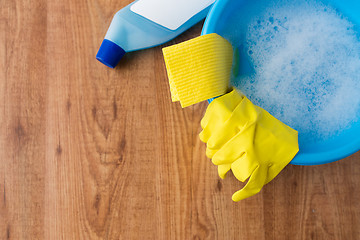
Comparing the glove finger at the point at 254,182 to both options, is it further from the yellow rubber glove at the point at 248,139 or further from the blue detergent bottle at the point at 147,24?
the blue detergent bottle at the point at 147,24

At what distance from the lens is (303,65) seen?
1.80ft

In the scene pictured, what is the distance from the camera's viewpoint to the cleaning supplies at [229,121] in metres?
0.45

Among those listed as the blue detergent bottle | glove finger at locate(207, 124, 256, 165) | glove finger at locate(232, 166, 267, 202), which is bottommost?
glove finger at locate(232, 166, 267, 202)

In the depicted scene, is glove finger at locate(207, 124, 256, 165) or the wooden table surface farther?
the wooden table surface

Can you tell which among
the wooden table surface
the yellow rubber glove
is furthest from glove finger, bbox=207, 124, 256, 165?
the wooden table surface

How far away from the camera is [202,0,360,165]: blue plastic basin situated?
464mm

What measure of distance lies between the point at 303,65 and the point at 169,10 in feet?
0.82

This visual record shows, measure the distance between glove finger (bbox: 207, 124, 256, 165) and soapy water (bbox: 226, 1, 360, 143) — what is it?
0.32 feet

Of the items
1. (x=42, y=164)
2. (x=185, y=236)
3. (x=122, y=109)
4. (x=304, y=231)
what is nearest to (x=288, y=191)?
(x=304, y=231)

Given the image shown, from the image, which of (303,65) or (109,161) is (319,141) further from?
(109,161)

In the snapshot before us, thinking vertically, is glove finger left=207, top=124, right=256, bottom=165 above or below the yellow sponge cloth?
below

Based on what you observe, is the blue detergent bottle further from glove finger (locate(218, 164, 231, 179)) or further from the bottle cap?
glove finger (locate(218, 164, 231, 179))

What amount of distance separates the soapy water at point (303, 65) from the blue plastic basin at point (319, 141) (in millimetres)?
17

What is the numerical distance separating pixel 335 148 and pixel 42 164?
20.1 inches
